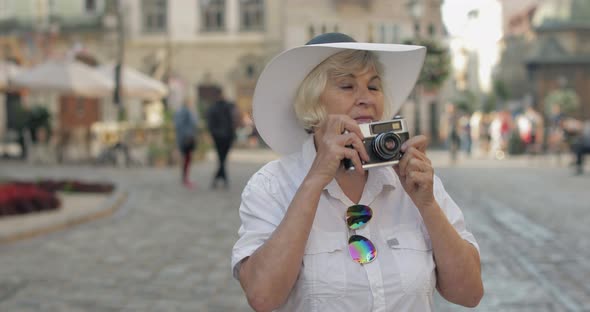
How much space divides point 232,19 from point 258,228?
39.4 m

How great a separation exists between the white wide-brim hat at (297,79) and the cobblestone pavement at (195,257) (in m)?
3.40

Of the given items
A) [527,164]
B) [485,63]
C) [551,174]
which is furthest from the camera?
[485,63]

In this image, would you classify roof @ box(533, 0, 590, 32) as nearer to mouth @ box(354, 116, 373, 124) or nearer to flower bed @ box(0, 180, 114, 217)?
flower bed @ box(0, 180, 114, 217)

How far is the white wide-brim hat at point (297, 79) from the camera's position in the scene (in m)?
2.58

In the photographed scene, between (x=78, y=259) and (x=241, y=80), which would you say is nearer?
(x=78, y=259)

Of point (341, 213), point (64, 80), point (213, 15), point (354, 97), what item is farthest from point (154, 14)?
point (341, 213)

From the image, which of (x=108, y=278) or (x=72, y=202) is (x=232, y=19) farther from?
(x=108, y=278)

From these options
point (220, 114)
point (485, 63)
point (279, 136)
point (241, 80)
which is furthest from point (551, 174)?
point (485, 63)

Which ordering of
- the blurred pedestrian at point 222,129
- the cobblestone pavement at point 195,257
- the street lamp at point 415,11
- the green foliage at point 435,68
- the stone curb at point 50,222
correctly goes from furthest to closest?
1. the street lamp at point 415,11
2. the green foliage at point 435,68
3. the blurred pedestrian at point 222,129
4. the stone curb at point 50,222
5. the cobblestone pavement at point 195,257

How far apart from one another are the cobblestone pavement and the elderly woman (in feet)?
11.7

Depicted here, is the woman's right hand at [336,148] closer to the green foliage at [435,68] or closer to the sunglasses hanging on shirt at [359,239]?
the sunglasses hanging on shirt at [359,239]

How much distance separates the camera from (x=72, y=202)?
529 inches

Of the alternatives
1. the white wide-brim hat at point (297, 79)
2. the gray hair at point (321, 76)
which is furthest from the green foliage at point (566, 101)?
the gray hair at point (321, 76)

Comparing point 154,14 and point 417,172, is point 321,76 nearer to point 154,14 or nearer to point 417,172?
point 417,172
